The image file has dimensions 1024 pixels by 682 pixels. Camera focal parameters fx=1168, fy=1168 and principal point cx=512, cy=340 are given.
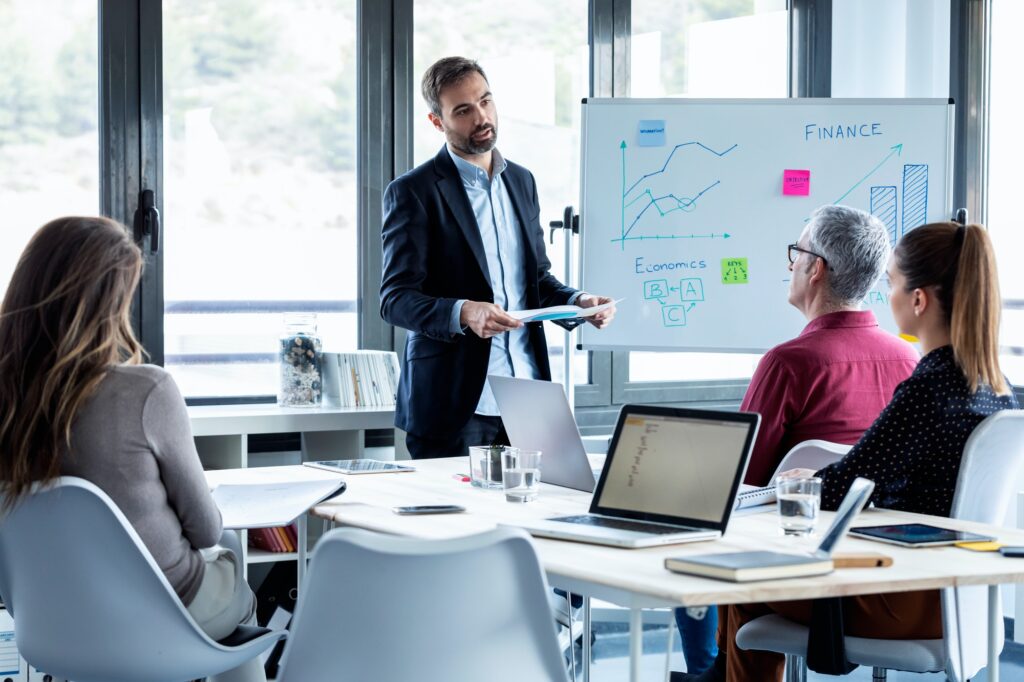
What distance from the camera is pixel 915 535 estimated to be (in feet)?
6.20

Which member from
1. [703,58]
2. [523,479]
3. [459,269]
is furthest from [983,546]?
[703,58]

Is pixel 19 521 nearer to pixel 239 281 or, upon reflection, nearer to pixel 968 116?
pixel 239 281

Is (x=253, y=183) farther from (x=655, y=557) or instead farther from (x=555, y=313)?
(x=655, y=557)

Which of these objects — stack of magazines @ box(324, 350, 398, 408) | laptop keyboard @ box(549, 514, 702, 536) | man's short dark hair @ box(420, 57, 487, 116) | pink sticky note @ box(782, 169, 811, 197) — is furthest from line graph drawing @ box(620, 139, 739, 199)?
laptop keyboard @ box(549, 514, 702, 536)

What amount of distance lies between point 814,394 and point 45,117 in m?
2.62

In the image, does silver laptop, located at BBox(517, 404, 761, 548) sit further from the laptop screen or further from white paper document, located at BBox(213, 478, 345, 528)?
white paper document, located at BBox(213, 478, 345, 528)

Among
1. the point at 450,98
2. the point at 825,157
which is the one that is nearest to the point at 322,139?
the point at 450,98

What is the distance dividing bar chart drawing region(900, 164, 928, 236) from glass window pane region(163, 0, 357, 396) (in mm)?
1924

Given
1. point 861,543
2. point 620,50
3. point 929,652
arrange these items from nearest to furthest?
point 861,543 < point 929,652 < point 620,50

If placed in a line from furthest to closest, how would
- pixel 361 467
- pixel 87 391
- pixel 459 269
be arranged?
pixel 459 269, pixel 361 467, pixel 87 391

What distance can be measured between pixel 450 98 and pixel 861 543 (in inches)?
71.6

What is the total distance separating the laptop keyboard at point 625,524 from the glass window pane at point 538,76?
7.86 ft

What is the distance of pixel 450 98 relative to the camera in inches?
126

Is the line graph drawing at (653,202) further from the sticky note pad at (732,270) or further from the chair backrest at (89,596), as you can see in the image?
the chair backrest at (89,596)
